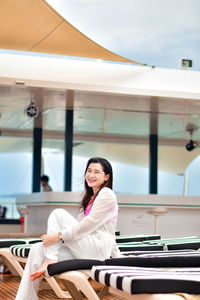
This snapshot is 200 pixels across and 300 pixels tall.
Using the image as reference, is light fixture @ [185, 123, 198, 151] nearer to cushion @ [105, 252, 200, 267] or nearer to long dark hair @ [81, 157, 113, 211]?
long dark hair @ [81, 157, 113, 211]

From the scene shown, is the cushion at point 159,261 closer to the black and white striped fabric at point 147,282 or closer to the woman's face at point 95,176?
the black and white striped fabric at point 147,282

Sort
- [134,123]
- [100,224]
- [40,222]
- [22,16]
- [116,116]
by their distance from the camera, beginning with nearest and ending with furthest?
[100,224] < [22,16] < [40,222] < [116,116] < [134,123]

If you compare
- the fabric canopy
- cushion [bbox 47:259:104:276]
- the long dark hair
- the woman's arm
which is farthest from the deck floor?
the fabric canopy

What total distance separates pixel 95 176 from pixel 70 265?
788 millimetres

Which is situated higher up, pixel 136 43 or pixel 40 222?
pixel 136 43

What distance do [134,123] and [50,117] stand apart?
175cm

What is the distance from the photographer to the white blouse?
3094mm

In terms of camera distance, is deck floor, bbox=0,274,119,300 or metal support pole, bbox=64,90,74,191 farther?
metal support pole, bbox=64,90,74,191

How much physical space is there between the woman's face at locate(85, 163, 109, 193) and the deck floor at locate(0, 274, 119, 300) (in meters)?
1.28

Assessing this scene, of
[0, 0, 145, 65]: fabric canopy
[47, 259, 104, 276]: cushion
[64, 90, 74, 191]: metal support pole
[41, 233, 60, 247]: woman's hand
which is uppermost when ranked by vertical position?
[0, 0, 145, 65]: fabric canopy

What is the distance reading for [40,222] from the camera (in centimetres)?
859

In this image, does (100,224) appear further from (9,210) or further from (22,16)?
(9,210)

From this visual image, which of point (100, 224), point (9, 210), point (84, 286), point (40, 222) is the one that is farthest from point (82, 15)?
point (9, 210)

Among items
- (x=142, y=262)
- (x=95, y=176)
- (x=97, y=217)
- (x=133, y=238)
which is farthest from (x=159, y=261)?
(x=133, y=238)
